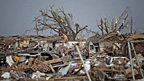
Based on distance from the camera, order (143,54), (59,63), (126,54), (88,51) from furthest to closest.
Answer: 1. (88,51)
2. (126,54)
3. (143,54)
4. (59,63)

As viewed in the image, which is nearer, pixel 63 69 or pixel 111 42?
pixel 63 69

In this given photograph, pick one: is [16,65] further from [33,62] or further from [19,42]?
[19,42]

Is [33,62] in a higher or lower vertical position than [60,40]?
lower

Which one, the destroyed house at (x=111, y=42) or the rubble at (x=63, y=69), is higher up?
the destroyed house at (x=111, y=42)

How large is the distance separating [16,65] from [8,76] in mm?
1732

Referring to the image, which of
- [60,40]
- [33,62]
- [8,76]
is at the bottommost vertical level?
[8,76]

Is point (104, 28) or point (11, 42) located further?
point (104, 28)

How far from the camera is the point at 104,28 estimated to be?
29828 millimetres

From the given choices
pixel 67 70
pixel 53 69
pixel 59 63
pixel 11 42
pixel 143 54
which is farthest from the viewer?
pixel 11 42

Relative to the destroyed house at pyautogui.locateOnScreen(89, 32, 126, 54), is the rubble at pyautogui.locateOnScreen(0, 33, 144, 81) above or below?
below

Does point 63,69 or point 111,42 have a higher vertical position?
point 111,42

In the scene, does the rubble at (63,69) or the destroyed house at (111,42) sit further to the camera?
the destroyed house at (111,42)

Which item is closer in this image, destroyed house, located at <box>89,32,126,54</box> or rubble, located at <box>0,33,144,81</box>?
rubble, located at <box>0,33,144,81</box>

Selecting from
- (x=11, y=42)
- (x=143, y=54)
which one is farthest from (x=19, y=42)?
(x=143, y=54)
